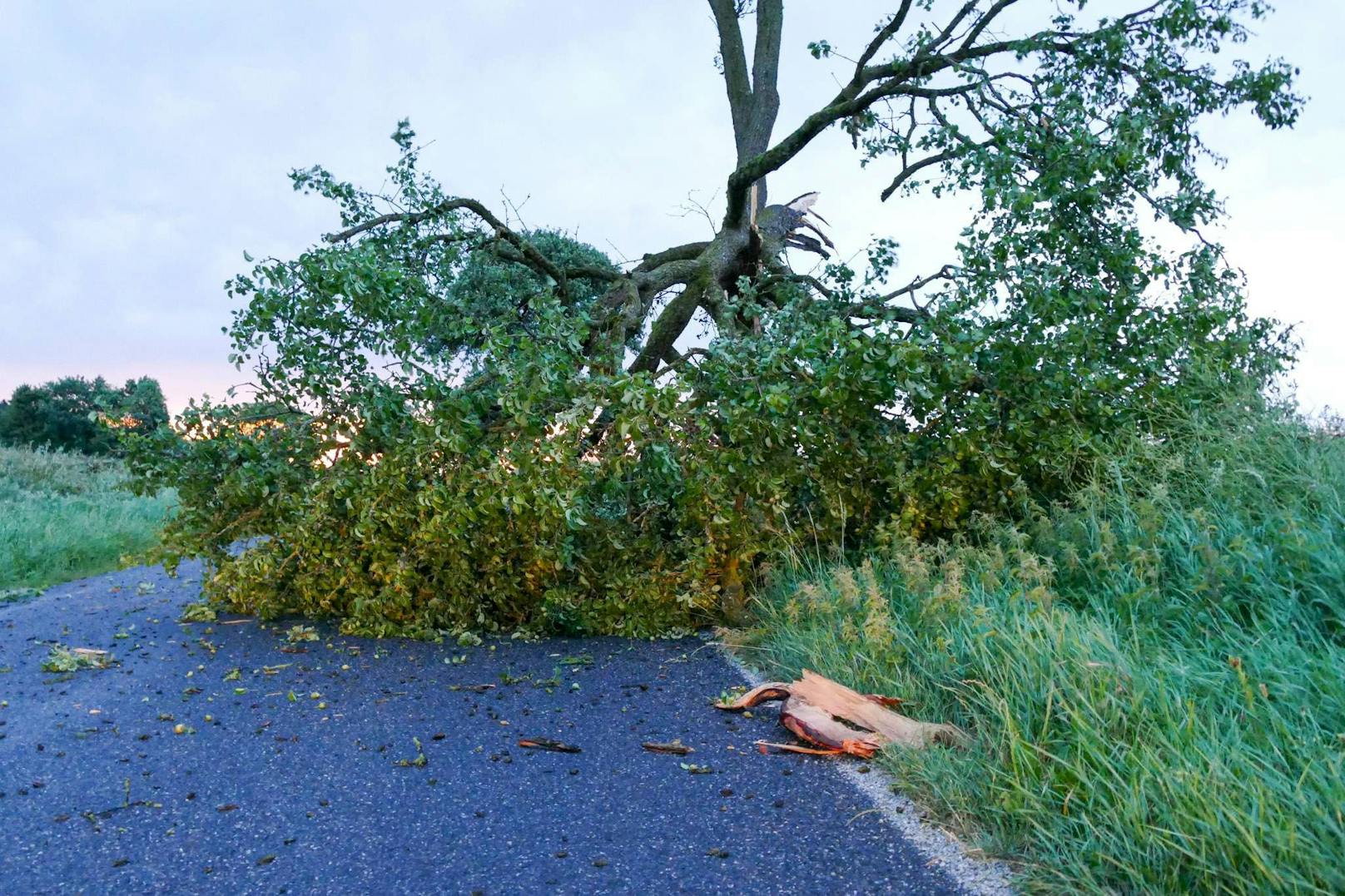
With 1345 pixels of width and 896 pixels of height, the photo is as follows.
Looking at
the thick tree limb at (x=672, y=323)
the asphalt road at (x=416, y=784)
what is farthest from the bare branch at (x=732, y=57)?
the asphalt road at (x=416, y=784)

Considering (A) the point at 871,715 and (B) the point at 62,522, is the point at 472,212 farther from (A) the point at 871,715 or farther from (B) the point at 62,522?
(A) the point at 871,715

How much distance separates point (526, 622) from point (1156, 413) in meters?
4.65

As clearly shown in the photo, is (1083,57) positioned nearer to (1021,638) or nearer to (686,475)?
(686,475)

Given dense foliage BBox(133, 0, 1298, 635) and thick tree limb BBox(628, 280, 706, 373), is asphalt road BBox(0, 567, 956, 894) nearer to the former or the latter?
dense foliage BBox(133, 0, 1298, 635)

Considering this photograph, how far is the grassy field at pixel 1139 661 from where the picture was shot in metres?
2.88

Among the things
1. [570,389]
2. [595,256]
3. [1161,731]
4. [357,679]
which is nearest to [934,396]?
[570,389]

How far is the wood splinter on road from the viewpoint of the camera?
13.1 feet

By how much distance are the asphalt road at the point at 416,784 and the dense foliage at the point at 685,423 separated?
69 centimetres

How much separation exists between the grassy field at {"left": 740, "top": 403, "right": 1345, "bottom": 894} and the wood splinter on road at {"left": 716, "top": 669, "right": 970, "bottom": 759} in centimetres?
12

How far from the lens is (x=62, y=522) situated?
1160cm

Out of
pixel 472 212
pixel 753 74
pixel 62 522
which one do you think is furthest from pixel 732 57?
pixel 62 522

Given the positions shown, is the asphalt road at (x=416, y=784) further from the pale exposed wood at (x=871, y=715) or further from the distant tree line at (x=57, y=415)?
the distant tree line at (x=57, y=415)

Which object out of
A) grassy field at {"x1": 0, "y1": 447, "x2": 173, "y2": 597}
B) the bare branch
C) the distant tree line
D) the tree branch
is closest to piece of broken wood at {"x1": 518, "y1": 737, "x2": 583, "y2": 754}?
grassy field at {"x1": 0, "y1": 447, "x2": 173, "y2": 597}

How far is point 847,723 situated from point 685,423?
2.60 meters
